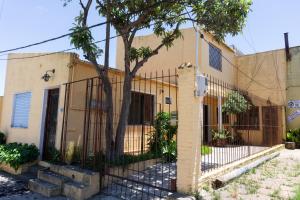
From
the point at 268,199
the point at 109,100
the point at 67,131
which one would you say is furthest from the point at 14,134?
the point at 268,199

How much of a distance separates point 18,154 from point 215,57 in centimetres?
1225

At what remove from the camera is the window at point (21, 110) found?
984cm

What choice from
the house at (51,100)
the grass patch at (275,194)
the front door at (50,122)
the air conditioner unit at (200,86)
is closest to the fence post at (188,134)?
the air conditioner unit at (200,86)

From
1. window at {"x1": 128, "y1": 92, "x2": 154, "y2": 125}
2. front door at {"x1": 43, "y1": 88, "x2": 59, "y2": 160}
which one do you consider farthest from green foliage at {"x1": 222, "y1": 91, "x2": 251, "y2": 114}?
front door at {"x1": 43, "y1": 88, "x2": 59, "y2": 160}

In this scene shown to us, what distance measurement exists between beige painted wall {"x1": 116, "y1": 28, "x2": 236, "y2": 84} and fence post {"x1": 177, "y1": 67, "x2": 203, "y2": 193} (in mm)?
8899

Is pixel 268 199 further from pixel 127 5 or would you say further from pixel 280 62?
pixel 280 62

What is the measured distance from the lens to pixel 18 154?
27.2 ft

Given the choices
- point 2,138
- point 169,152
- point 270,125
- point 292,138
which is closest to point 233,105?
point 270,125

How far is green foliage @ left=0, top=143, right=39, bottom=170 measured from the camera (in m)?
8.13

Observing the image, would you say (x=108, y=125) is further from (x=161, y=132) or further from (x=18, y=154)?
(x=18, y=154)

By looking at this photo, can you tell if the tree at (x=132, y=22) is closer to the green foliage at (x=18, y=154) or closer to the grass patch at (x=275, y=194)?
the green foliage at (x=18, y=154)

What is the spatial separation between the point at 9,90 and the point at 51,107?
3.01 m

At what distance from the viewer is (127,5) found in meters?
7.82

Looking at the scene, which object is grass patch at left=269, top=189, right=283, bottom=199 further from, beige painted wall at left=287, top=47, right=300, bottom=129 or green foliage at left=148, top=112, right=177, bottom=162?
beige painted wall at left=287, top=47, right=300, bottom=129
